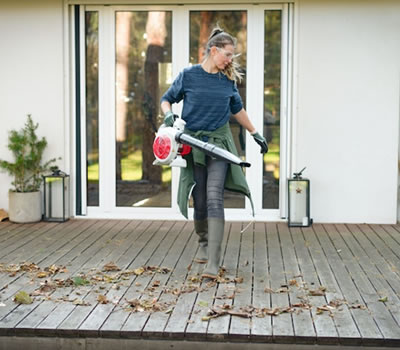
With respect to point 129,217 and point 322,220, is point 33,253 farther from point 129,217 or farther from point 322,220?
point 322,220

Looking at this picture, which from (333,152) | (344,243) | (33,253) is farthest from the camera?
(333,152)

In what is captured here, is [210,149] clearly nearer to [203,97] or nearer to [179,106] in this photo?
[203,97]

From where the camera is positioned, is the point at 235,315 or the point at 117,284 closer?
the point at 235,315

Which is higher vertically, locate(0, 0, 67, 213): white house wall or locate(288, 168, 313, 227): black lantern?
locate(0, 0, 67, 213): white house wall

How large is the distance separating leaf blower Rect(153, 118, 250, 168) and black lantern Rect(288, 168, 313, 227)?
235 centimetres

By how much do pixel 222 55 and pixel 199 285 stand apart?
148 centimetres

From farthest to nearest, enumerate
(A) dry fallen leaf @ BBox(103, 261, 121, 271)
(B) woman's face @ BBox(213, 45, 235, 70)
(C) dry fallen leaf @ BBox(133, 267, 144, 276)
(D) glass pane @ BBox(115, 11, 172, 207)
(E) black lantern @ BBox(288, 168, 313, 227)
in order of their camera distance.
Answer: (D) glass pane @ BBox(115, 11, 172, 207) < (E) black lantern @ BBox(288, 168, 313, 227) < (A) dry fallen leaf @ BBox(103, 261, 121, 271) < (C) dry fallen leaf @ BBox(133, 267, 144, 276) < (B) woman's face @ BBox(213, 45, 235, 70)

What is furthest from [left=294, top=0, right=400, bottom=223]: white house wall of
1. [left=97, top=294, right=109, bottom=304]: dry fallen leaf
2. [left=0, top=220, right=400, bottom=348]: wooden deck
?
[left=97, top=294, right=109, bottom=304]: dry fallen leaf

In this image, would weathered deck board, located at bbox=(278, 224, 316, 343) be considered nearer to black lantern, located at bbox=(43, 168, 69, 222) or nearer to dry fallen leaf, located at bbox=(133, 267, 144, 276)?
dry fallen leaf, located at bbox=(133, 267, 144, 276)

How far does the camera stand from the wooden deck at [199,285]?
360 centimetres

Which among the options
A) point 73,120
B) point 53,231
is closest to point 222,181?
point 53,231

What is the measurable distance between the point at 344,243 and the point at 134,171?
2303 millimetres

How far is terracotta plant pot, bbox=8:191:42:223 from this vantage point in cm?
689

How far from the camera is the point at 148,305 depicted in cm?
399
